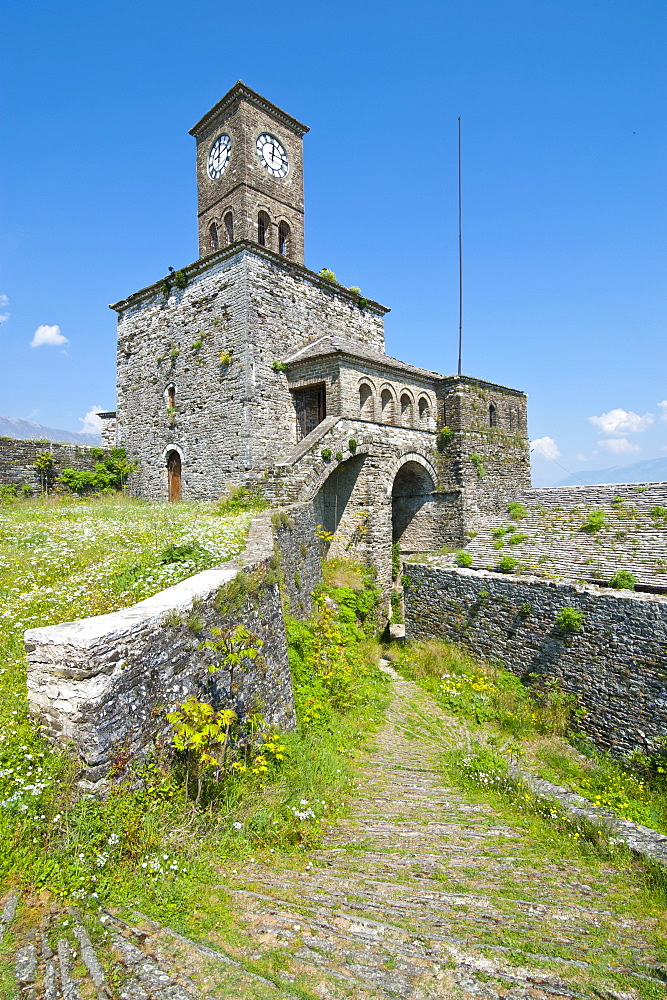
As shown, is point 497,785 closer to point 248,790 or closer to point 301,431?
point 248,790

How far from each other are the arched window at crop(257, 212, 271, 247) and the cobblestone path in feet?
65.2

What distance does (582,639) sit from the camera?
32.7 ft

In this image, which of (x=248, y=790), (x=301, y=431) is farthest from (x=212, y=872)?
(x=301, y=431)

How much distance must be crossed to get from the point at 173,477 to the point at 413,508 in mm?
10211

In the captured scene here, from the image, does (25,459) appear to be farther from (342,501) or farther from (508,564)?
(508,564)

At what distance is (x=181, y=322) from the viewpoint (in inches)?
734

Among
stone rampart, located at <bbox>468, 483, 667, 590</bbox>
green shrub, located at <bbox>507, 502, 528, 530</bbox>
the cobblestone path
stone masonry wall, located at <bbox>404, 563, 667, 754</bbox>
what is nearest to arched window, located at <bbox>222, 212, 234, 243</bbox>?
green shrub, located at <bbox>507, 502, 528, 530</bbox>

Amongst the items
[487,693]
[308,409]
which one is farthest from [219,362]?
[487,693]

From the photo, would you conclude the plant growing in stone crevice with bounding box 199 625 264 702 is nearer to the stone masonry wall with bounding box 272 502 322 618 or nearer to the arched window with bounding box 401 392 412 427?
the stone masonry wall with bounding box 272 502 322 618

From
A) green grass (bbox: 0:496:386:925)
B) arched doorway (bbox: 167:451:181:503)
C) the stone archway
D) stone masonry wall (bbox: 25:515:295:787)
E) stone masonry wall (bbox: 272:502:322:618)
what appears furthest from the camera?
arched doorway (bbox: 167:451:181:503)

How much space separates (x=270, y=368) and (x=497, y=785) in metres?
14.0

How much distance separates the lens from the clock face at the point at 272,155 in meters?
18.7

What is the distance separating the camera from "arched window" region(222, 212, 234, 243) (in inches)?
747

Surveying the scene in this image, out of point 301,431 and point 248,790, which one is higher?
point 301,431
